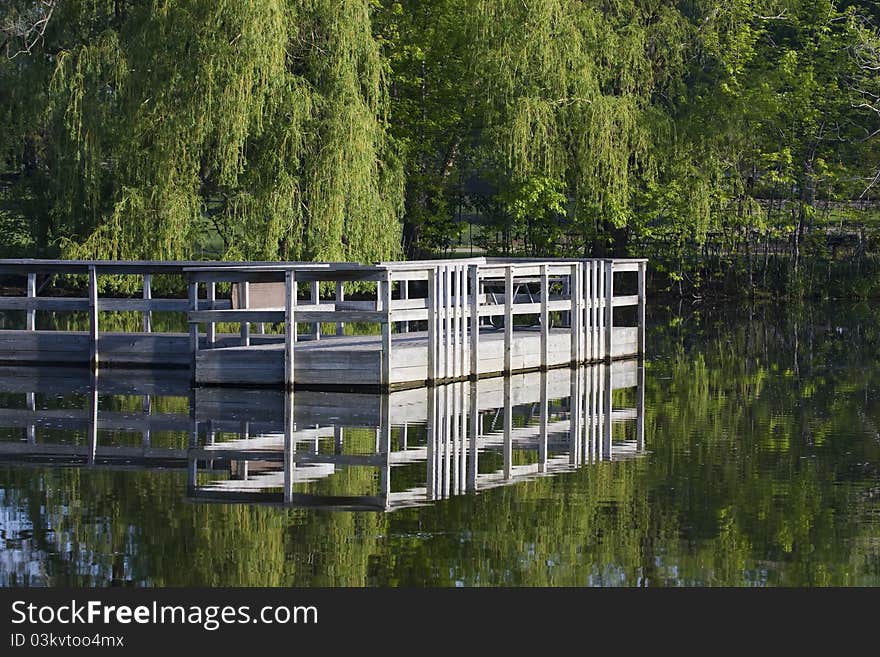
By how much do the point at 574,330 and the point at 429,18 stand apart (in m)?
19.5

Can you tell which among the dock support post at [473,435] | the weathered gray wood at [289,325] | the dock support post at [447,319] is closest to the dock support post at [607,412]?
the dock support post at [473,435]

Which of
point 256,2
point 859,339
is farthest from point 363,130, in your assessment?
point 859,339

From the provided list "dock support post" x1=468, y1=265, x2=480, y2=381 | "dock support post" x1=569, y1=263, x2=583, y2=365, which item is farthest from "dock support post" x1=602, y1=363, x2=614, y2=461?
"dock support post" x1=468, y1=265, x2=480, y2=381

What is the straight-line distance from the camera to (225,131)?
29.6 m

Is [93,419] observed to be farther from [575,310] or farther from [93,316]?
[575,310]

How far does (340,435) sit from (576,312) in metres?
7.96

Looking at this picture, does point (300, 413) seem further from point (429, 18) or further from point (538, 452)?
point (429, 18)

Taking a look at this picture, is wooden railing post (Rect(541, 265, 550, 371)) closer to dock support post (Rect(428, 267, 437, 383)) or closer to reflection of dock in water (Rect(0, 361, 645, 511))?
reflection of dock in water (Rect(0, 361, 645, 511))

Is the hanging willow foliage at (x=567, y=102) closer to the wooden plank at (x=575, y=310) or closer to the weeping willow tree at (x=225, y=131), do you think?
the weeping willow tree at (x=225, y=131)

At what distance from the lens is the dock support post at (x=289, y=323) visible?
1908cm

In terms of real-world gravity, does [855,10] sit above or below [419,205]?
above

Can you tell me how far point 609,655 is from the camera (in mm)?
8016

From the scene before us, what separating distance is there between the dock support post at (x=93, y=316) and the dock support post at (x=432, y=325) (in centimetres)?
508

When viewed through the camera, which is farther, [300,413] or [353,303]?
[353,303]
